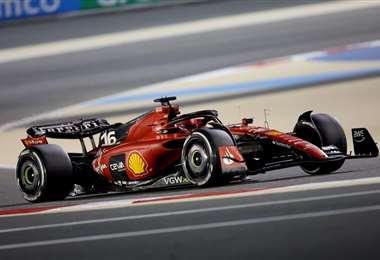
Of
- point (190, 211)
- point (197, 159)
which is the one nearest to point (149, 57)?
point (197, 159)

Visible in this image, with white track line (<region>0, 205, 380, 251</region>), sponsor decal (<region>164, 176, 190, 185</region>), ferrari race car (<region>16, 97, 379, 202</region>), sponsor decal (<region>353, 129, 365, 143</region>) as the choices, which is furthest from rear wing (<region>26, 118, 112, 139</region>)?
white track line (<region>0, 205, 380, 251</region>)

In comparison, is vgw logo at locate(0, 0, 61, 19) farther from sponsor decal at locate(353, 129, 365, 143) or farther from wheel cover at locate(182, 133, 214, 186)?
wheel cover at locate(182, 133, 214, 186)

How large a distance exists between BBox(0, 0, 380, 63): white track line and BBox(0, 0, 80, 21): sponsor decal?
3774 millimetres

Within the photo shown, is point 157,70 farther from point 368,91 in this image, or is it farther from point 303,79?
point 368,91

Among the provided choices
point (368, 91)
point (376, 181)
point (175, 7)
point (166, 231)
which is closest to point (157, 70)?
point (368, 91)

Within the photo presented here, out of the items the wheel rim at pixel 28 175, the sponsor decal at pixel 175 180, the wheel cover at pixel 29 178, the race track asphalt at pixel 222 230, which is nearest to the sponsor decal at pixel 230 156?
the sponsor decal at pixel 175 180

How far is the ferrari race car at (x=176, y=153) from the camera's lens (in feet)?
35.1

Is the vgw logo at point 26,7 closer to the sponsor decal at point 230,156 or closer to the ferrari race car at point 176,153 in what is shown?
the ferrari race car at point 176,153

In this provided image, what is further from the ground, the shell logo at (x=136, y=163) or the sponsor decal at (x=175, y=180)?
the shell logo at (x=136, y=163)

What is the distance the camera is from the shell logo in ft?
37.5

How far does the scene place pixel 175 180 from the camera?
36.6ft

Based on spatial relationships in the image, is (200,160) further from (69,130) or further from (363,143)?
(69,130)

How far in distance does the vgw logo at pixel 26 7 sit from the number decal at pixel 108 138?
19.5 metres

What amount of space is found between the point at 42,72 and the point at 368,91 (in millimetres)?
8692
